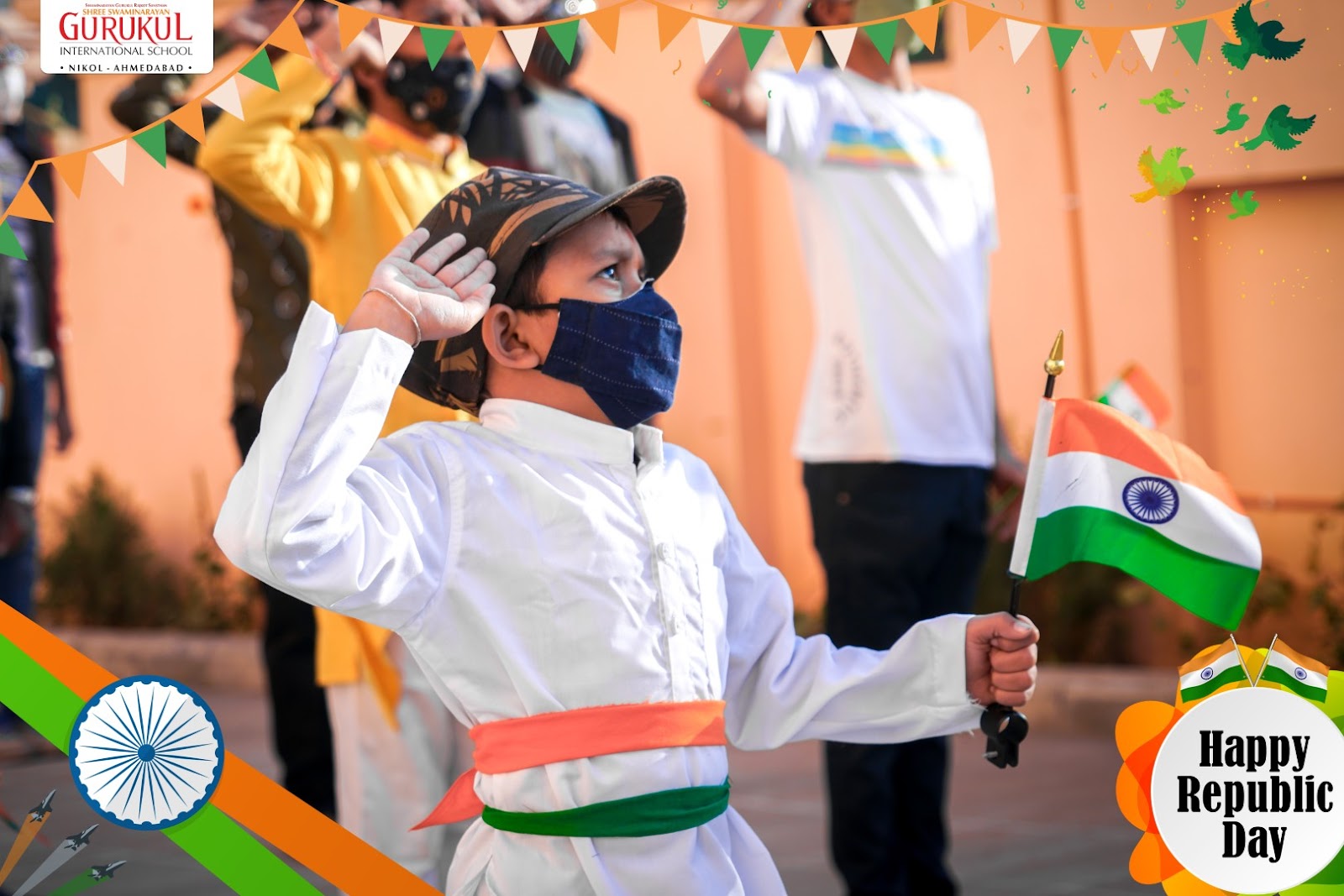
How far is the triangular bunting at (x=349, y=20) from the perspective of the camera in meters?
2.52

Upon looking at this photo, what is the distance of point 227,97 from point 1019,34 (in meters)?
1.11

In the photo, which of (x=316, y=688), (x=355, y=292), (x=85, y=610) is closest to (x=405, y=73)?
(x=355, y=292)

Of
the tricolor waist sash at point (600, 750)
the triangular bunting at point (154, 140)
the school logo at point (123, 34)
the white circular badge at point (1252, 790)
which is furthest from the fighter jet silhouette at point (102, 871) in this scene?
the white circular badge at point (1252, 790)

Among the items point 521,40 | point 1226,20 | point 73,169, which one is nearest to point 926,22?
point 1226,20

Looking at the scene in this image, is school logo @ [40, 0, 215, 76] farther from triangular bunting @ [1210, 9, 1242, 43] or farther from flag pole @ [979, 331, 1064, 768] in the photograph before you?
triangular bunting @ [1210, 9, 1242, 43]

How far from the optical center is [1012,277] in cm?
659

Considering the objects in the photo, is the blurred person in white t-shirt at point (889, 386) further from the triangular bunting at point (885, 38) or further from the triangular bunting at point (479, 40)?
the triangular bunting at point (479, 40)

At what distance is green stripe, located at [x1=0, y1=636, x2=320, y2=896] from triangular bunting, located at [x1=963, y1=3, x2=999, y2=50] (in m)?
1.44

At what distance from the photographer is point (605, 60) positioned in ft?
25.0

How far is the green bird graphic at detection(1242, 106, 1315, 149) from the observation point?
2477mm

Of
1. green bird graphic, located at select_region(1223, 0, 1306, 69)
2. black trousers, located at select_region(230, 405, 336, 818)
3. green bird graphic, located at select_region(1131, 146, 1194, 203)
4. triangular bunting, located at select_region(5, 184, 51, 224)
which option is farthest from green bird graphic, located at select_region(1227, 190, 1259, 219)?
black trousers, located at select_region(230, 405, 336, 818)

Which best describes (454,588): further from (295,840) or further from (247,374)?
(247,374)

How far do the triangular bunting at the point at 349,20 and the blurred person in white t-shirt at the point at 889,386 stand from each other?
132cm

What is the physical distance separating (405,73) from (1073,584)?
3611 millimetres
